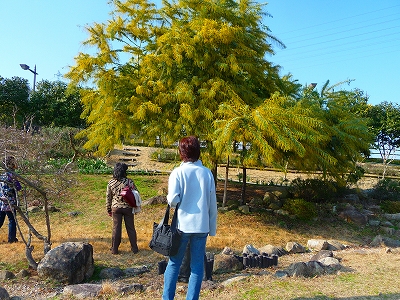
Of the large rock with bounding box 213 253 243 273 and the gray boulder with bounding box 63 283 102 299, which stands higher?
the large rock with bounding box 213 253 243 273

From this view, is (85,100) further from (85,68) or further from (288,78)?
(288,78)

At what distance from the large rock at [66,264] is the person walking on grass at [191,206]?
1.97 metres

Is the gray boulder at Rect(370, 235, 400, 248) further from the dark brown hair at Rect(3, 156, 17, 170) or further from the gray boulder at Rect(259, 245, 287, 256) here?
the dark brown hair at Rect(3, 156, 17, 170)

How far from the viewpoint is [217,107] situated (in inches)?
341

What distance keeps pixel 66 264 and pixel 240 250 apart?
10.9 ft

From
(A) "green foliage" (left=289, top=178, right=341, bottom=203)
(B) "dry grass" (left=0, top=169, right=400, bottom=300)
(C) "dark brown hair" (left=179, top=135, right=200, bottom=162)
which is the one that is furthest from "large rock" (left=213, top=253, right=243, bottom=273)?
(A) "green foliage" (left=289, top=178, right=341, bottom=203)

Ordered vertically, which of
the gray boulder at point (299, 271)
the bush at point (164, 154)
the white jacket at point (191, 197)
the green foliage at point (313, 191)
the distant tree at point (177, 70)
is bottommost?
the gray boulder at point (299, 271)

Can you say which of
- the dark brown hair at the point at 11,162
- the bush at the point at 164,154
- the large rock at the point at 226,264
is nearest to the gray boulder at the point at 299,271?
the large rock at the point at 226,264

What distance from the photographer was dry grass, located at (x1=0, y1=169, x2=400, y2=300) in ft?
13.9

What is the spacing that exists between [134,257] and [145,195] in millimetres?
5426

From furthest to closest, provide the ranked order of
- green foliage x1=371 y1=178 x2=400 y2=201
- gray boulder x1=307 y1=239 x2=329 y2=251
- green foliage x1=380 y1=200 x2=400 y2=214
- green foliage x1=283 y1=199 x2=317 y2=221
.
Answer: green foliage x1=371 y1=178 x2=400 y2=201 → green foliage x1=380 y1=200 x2=400 y2=214 → green foliage x1=283 y1=199 x2=317 y2=221 → gray boulder x1=307 y1=239 x2=329 y2=251

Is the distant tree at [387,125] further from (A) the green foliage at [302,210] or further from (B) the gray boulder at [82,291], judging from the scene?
(B) the gray boulder at [82,291]

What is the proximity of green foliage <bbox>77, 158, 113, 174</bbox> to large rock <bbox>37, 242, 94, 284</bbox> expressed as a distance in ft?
31.3

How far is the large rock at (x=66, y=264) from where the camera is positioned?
4871mm
